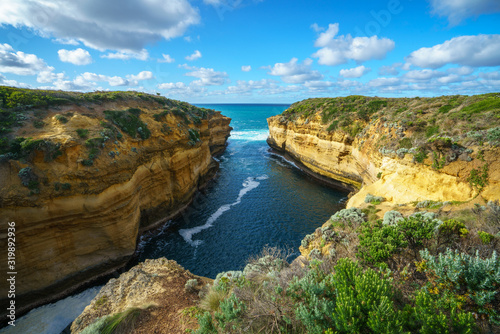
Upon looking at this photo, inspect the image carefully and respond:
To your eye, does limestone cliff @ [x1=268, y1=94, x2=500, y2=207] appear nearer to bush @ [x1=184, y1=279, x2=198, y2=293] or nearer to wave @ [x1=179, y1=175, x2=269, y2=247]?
wave @ [x1=179, y1=175, x2=269, y2=247]

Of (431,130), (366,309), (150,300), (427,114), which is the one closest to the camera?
(366,309)

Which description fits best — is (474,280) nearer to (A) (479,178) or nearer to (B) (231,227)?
(A) (479,178)

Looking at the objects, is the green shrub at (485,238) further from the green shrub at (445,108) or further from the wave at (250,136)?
the wave at (250,136)

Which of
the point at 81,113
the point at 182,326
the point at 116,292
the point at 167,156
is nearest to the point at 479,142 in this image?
the point at 182,326

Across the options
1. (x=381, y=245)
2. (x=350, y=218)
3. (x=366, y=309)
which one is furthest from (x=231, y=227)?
(x=366, y=309)

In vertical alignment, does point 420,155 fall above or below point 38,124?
below

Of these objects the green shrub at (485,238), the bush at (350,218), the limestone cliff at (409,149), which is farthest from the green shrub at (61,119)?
the green shrub at (485,238)

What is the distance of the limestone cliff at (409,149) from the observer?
45.2ft

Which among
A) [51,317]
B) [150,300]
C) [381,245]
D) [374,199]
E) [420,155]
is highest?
[420,155]

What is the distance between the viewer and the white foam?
12.0m

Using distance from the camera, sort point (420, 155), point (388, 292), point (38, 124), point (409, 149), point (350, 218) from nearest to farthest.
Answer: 1. point (388, 292)
2. point (350, 218)
3. point (38, 124)
4. point (420, 155)
5. point (409, 149)

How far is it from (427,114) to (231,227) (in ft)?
77.6

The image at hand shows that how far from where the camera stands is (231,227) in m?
21.0

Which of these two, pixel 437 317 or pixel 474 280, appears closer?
pixel 437 317
